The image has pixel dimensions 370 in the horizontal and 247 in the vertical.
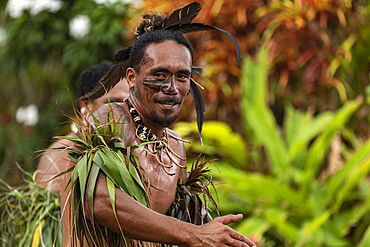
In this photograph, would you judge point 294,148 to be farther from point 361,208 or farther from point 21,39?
point 21,39

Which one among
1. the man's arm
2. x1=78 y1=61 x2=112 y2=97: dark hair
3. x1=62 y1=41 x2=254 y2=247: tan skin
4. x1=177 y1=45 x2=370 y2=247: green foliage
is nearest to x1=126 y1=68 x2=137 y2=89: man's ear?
x1=62 y1=41 x2=254 y2=247: tan skin

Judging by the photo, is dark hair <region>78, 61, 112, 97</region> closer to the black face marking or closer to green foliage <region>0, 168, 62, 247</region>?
Answer: green foliage <region>0, 168, 62, 247</region>

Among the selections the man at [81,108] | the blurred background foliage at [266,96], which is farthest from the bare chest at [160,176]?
the blurred background foliage at [266,96]

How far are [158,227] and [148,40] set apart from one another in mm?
598

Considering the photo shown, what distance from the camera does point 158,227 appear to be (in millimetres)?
1402

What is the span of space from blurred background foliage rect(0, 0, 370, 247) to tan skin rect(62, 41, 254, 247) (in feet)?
8.36

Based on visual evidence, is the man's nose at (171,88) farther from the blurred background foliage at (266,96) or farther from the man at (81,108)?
the blurred background foliage at (266,96)

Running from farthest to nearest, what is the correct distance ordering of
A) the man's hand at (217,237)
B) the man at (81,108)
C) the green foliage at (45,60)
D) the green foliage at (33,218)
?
the green foliage at (45,60), the man at (81,108), the green foliage at (33,218), the man's hand at (217,237)

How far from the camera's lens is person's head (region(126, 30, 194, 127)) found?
1.62 m

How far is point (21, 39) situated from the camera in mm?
7082

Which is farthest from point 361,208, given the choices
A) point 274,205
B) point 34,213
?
point 34,213

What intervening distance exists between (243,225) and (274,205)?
53cm

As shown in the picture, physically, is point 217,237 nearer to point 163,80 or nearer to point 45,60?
point 163,80

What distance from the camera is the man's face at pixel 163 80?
162 centimetres
